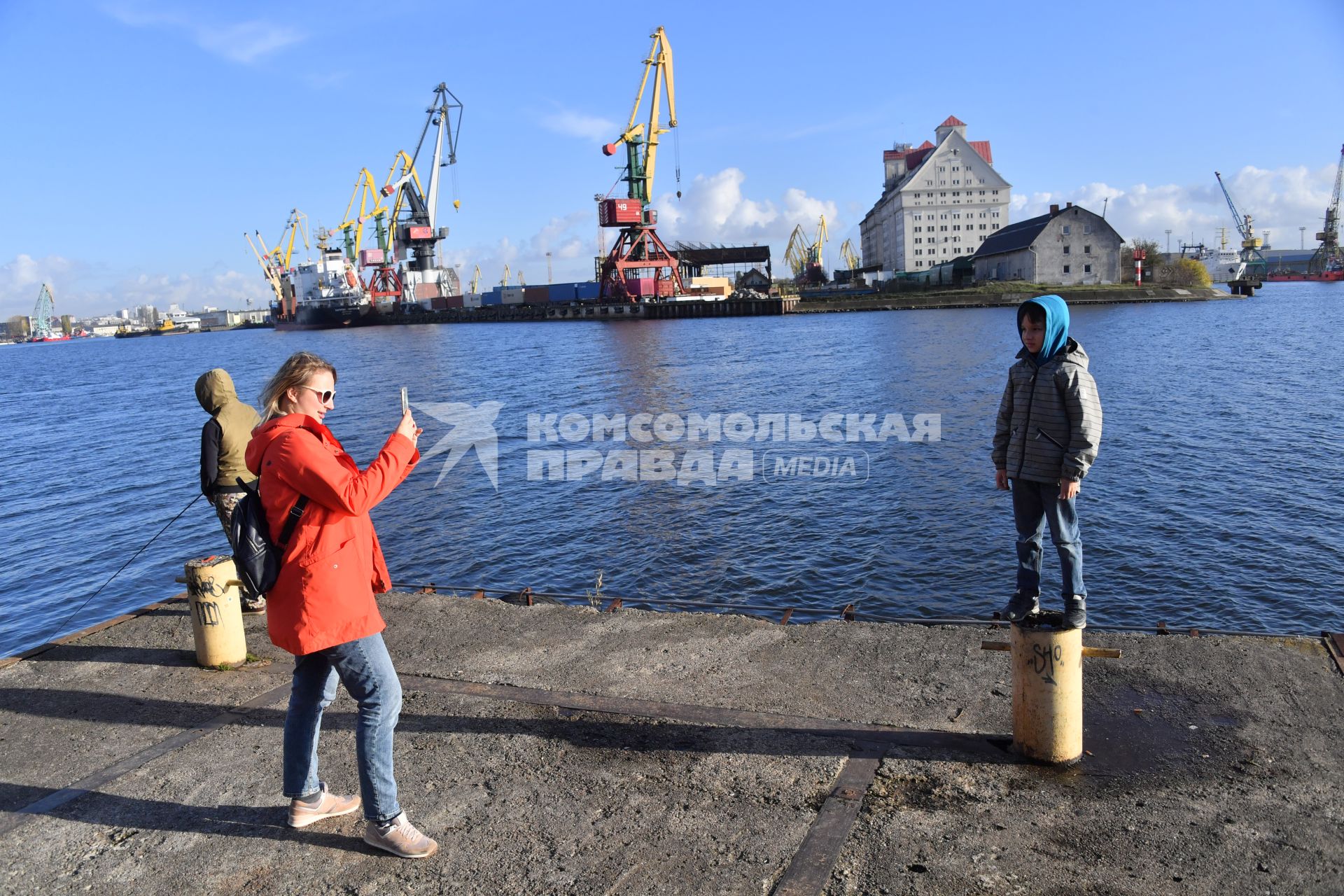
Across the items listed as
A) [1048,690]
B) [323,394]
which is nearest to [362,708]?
[323,394]

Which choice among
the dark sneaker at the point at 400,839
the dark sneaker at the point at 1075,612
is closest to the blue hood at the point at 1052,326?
the dark sneaker at the point at 1075,612

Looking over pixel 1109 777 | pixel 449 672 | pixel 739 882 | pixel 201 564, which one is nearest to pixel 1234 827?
pixel 1109 777

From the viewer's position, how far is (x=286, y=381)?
9.79 feet

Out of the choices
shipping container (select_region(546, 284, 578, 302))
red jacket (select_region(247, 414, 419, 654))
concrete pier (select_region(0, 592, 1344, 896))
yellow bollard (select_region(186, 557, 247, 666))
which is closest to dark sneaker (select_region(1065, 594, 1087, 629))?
concrete pier (select_region(0, 592, 1344, 896))

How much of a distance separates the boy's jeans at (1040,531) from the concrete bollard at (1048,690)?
657mm

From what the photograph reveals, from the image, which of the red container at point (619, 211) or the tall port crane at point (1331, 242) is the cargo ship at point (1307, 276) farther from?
the red container at point (619, 211)

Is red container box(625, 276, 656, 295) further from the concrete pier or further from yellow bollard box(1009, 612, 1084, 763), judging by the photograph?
yellow bollard box(1009, 612, 1084, 763)

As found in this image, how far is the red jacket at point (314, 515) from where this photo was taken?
2.83 metres

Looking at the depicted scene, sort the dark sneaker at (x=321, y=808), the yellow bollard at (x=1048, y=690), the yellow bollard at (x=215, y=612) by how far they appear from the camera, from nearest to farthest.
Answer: the dark sneaker at (x=321, y=808)
the yellow bollard at (x=1048, y=690)
the yellow bollard at (x=215, y=612)

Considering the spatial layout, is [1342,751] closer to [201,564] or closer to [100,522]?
[201,564]

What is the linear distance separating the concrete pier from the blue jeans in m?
0.29

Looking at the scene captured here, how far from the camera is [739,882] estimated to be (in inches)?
115

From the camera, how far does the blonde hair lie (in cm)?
297

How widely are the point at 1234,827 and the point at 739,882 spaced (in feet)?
5.85
